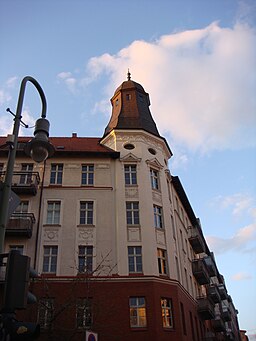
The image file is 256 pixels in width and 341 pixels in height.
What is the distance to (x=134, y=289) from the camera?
2309 centimetres

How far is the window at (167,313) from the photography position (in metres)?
22.8

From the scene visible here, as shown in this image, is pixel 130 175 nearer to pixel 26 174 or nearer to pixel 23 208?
pixel 26 174

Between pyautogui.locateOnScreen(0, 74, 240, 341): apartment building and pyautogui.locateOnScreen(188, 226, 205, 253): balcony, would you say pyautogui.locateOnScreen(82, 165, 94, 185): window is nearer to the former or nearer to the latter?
pyautogui.locateOnScreen(0, 74, 240, 341): apartment building

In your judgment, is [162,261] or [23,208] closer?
[162,261]

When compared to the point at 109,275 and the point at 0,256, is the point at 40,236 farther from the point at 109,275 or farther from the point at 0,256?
the point at 0,256

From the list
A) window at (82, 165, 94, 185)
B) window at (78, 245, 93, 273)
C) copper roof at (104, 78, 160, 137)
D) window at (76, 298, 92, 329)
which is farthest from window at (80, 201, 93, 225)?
copper roof at (104, 78, 160, 137)

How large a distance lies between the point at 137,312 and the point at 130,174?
10.3 m

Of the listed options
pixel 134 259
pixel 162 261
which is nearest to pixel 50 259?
pixel 134 259

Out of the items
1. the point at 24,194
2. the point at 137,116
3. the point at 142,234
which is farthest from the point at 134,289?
the point at 137,116

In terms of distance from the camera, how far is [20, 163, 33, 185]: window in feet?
87.2

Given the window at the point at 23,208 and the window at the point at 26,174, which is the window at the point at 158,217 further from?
the window at the point at 26,174

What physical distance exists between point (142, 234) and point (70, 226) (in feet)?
16.9

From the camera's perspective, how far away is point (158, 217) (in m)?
27.0

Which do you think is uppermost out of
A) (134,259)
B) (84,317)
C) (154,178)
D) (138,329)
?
(154,178)
